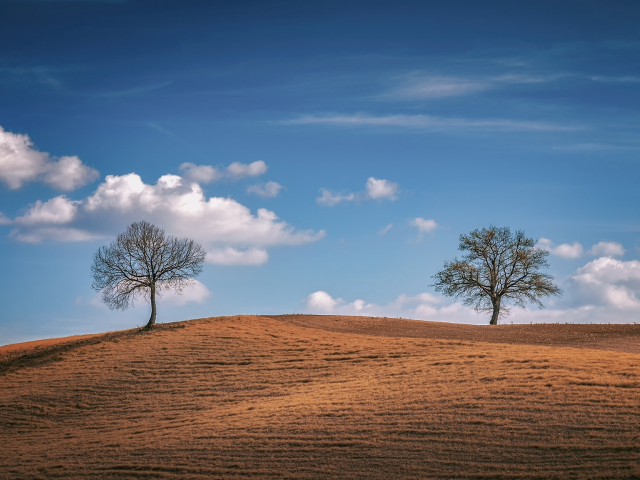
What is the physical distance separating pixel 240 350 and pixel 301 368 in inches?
203

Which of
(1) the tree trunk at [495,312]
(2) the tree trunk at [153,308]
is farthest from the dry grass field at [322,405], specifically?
(1) the tree trunk at [495,312]

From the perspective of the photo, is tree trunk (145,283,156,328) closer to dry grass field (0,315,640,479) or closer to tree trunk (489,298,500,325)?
dry grass field (0,315,640,479)

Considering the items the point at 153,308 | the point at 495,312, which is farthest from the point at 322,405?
the point at 495,312

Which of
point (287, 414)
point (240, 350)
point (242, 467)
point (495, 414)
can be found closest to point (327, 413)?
point (287, 414)

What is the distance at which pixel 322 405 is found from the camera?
773 inches

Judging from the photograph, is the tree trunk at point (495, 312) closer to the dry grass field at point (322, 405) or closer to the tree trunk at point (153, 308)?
the dry grass field at point (322, 405)

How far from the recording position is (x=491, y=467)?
44.1ft

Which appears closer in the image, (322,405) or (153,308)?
(322,405)

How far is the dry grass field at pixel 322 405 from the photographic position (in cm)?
1446

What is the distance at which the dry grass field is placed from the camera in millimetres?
14461

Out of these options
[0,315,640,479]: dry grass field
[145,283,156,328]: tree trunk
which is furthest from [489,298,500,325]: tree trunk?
[145,283,156,328]: tree trunk

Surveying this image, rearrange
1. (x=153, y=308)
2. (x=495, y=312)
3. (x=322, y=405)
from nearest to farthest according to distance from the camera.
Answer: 1. (x=322, y=405)
2. (x=153, y=308)
3. (x=495, y=312)

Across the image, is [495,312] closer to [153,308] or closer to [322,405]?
[153,308]

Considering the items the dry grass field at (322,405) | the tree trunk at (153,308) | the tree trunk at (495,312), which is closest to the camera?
the dry grass field at (322,405)
